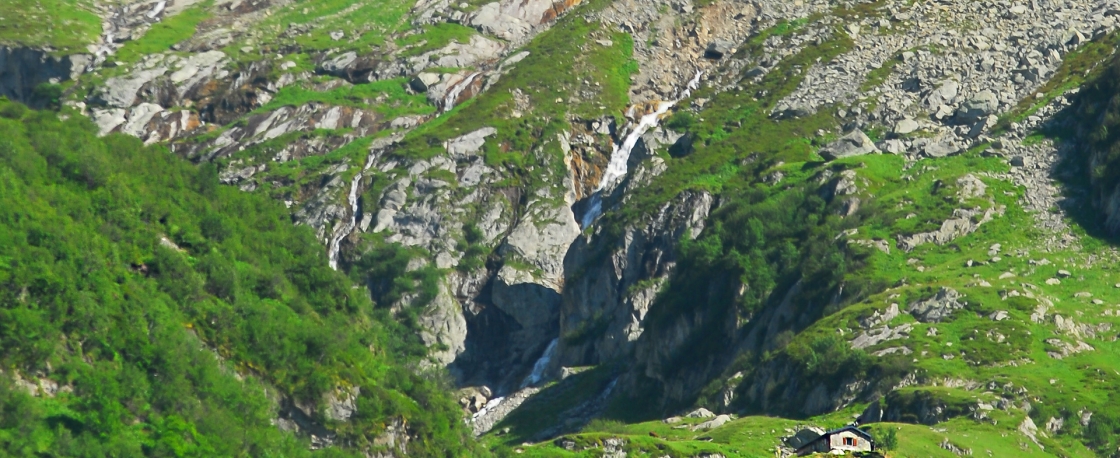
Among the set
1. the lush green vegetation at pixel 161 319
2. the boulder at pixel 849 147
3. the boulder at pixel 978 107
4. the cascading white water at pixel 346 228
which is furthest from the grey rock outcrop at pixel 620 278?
the lush green vegetation at pixel 161 319

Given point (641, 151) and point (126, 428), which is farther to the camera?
point (641, 151)

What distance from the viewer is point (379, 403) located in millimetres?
117625

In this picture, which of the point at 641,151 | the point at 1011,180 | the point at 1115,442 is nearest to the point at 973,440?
the point at 1115,442

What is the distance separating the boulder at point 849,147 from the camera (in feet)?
590

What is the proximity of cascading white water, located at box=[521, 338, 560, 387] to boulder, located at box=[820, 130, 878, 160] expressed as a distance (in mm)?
35999

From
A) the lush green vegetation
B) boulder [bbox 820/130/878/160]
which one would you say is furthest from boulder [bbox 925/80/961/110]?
the lush green vegetation

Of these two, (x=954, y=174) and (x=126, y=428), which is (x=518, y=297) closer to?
(x=954, y=174)

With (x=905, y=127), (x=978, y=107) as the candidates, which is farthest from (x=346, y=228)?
(x=978, y=107)

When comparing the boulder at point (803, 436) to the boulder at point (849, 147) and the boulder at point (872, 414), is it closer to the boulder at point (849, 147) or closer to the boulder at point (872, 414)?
the boulder at point (872, 414)

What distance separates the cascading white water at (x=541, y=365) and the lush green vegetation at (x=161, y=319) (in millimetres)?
33444

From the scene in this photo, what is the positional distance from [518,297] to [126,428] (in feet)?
292

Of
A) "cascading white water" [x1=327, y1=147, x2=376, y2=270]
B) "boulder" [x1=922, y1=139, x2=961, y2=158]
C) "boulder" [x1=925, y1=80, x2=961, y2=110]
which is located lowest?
"cascading white water" [x1=327, y1=147, x2=376, y2=270]

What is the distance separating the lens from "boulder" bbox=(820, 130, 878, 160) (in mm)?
179750

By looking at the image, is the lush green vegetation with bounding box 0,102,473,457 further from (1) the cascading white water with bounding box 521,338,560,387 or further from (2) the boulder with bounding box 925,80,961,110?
(2) the boulder with bounding box 925,80,961,110
